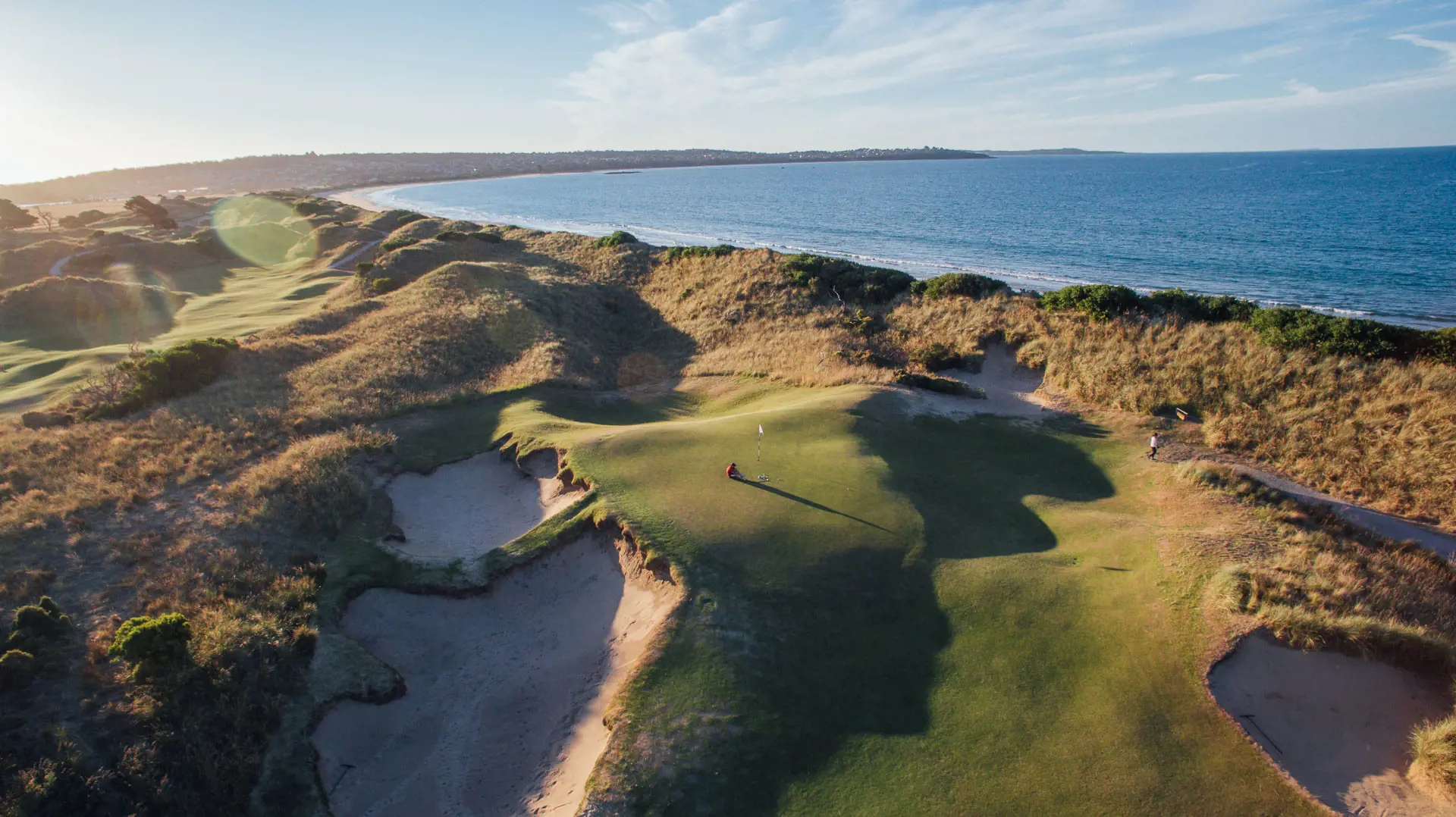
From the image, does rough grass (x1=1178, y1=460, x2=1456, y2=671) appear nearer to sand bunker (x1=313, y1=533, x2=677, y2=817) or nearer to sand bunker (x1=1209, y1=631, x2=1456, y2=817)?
sand bunker (x1=1209, y1=631, x2=1456, y2=817)

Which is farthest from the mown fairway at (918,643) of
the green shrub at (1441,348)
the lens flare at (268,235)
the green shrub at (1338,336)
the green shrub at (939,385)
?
the lens flare at (268,235)

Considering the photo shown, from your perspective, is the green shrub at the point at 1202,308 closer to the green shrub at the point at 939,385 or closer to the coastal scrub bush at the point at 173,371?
the green shrub at the point at 939,385

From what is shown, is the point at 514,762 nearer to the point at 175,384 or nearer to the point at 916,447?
the point at 916,447

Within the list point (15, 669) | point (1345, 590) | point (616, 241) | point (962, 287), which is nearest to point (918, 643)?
point (1345, 590)

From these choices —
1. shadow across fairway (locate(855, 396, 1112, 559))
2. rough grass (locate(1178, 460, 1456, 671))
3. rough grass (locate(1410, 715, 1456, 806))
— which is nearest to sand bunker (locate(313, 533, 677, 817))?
shadow across fairway (locate(855, 396, 1112, 559))

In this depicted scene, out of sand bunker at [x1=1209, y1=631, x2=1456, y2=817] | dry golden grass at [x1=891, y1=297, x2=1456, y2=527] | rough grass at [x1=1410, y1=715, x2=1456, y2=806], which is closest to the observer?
rough grass at [x1=1410, y1=715, x2=1456, y2=806]

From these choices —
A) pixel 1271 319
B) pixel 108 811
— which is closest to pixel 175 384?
pixel 108 811
